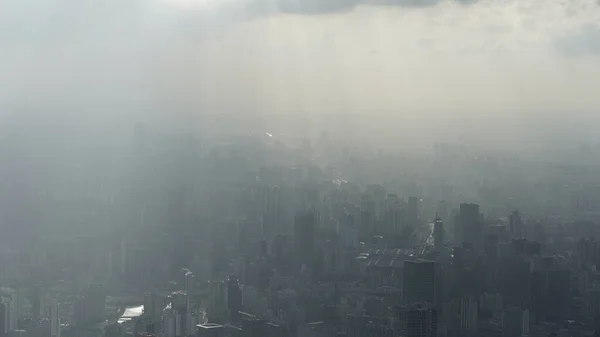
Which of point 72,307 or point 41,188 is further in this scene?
point 41,188

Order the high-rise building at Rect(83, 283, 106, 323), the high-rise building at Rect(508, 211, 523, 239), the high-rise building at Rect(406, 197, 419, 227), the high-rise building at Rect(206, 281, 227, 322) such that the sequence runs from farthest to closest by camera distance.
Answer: the high-rise building at Rect(406, 197, 419, 227), the high-rise building at Rect(508, 211, 523, 239), the high-rise building at Rect(83, 283, 106, 323), the high-rise building at Rect(206, 281, 227, 322)

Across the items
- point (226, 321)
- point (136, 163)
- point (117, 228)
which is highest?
point (136, 163)

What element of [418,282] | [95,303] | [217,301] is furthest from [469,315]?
[95,303]

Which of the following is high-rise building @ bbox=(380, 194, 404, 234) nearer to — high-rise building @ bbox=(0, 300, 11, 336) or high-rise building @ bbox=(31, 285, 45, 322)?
high-rise building @ bbox=(31, 285, 45, 322)

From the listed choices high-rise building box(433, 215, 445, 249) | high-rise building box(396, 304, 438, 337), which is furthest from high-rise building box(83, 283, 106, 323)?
high-rise building box(433, 215, 445, 249)

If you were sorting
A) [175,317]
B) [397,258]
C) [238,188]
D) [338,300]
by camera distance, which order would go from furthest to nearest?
[238,188], [397,258], [338,300], [175,317]

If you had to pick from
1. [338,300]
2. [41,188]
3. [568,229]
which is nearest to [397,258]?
[338,300]

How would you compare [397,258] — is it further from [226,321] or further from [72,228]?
[72,228]
